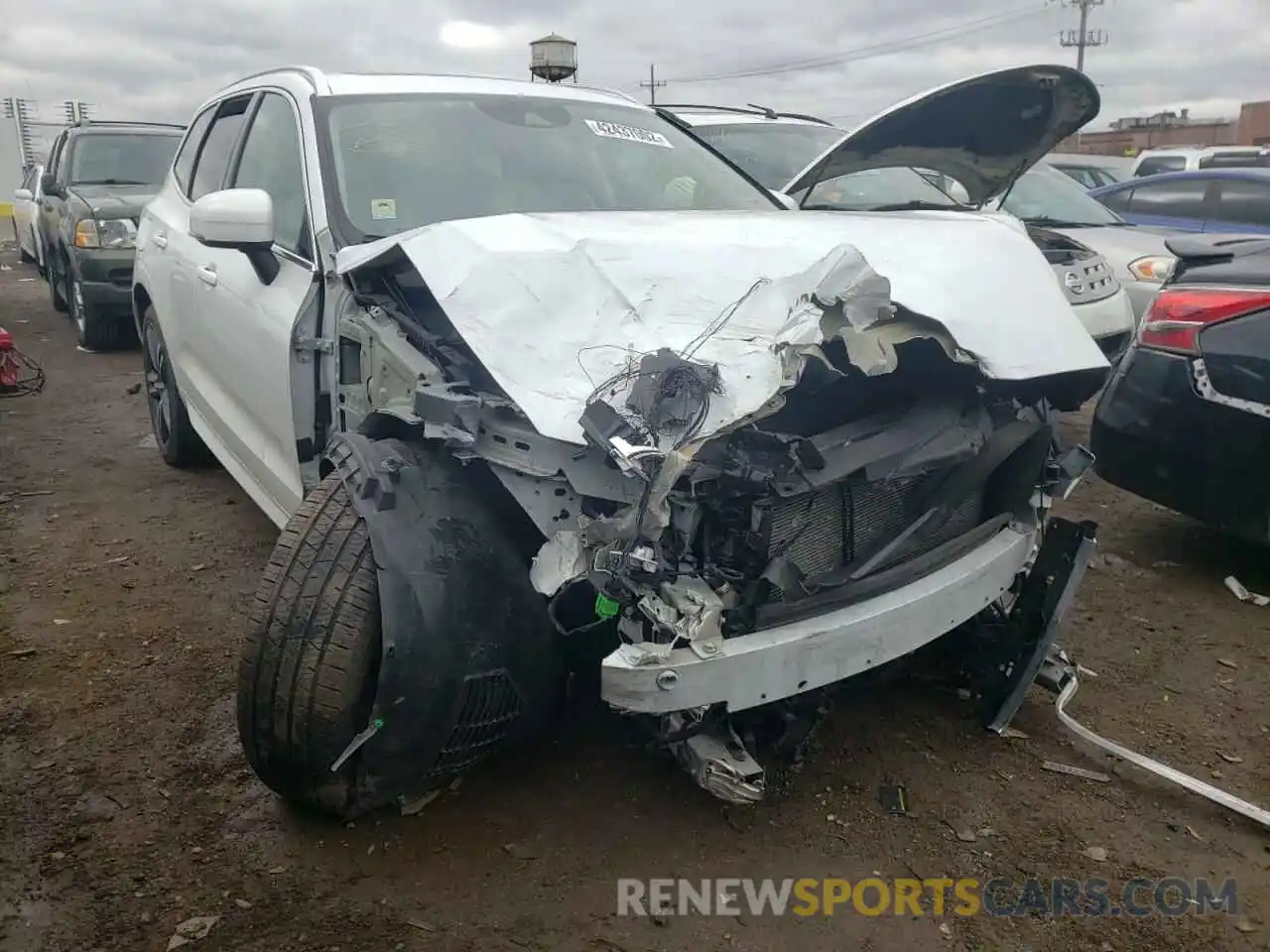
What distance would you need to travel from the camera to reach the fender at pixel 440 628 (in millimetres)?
2139

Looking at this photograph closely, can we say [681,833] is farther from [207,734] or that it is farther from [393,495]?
[207,734]

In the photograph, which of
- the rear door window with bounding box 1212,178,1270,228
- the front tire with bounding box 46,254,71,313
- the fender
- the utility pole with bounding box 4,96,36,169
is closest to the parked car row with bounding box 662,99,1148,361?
the rear door window with bounding box 1212,178,1270,228

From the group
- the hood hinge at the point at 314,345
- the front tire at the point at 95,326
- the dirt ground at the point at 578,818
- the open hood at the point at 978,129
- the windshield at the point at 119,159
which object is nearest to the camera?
the dirt ground at the point at 578,818

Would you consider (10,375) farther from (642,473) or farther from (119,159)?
(642,473)

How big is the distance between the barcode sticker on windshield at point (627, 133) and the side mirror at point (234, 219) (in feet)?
4.06

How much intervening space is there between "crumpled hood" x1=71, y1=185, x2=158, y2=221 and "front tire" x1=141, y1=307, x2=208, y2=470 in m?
3.22

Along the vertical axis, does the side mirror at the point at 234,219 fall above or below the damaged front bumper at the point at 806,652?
above

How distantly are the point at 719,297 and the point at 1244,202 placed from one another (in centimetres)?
729

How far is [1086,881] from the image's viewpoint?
233 cm

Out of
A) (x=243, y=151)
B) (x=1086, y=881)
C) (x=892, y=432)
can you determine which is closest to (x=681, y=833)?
(x=1086, y=881)

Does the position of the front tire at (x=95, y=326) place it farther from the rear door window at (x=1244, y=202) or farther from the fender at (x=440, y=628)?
the rear door window at (x=1244, y=202)

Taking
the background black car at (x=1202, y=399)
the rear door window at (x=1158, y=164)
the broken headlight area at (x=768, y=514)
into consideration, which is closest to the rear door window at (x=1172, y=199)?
the background black car at (x=1202, y=399)

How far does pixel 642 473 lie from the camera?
1.87 m

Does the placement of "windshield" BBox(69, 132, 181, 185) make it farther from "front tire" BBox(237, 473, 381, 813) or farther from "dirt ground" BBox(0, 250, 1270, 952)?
"front tire" BBox(237, 473, 381, 813)
